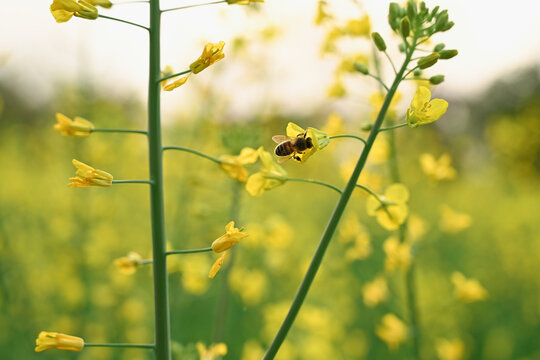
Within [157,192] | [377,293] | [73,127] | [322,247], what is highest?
[73,127]

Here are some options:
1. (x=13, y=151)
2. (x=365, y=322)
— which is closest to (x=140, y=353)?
(x=365, y=322)

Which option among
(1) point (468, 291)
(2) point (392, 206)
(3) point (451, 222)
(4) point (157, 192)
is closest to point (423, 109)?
(2) point (392, 206)

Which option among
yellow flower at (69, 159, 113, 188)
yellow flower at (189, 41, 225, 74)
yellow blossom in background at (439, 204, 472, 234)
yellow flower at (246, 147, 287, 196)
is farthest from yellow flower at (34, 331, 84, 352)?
yellow blossom in background at (439, 204, 472, 234)

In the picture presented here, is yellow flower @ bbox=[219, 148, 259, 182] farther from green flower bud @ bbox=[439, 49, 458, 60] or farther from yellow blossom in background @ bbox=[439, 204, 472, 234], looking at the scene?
yellow blossom in background @ bbox=[439, 204, 472, 234]

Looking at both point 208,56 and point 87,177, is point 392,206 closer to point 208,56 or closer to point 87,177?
point 208,56

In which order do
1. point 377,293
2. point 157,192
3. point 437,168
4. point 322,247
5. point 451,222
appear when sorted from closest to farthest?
1. point 322,247
2. point 157,192
3. point 437,168
4. point 377,293
5. point 451,222

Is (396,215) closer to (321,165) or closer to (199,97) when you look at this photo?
(199,97)
